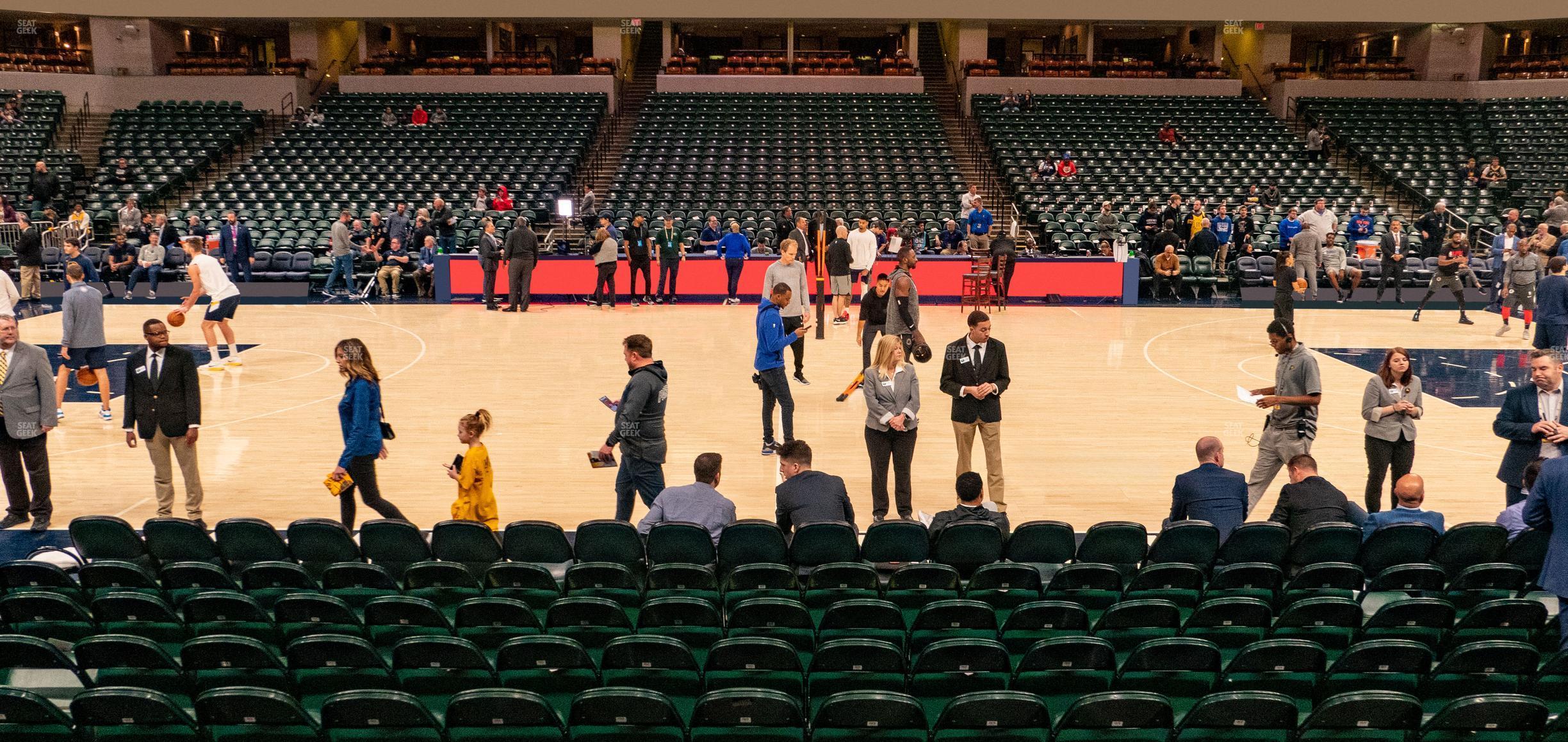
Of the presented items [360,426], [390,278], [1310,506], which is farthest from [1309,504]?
[390,278]

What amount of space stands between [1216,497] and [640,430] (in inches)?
129

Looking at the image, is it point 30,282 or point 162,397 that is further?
point 30,282

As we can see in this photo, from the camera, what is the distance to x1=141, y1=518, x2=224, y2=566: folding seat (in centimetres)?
583

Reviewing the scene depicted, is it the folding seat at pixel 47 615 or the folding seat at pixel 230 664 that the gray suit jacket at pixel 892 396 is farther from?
the folding seat at pixel 47 615

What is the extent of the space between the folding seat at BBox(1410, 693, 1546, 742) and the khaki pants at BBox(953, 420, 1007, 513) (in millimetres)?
3866

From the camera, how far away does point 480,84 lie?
29.1 m

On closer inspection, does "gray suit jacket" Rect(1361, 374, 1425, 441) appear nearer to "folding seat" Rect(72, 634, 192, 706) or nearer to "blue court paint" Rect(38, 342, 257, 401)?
"folding seat" Rect(72, 634, 192, 706)

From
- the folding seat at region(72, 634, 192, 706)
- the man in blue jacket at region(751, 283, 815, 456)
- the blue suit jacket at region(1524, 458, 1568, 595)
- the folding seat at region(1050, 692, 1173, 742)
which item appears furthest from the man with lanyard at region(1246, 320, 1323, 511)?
the folding seat at region(72, 634, 192, 706)

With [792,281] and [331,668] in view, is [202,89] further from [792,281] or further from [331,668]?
[331,668]

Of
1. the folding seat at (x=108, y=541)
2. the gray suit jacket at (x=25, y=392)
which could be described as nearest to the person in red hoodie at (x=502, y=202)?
the gray suit jacket at (x=25, y=392)

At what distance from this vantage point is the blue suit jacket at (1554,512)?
16.3 feet

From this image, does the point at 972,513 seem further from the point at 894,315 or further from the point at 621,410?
the point at 894,315

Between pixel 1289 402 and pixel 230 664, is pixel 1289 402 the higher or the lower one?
the higher one

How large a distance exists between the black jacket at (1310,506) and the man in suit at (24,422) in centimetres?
735
